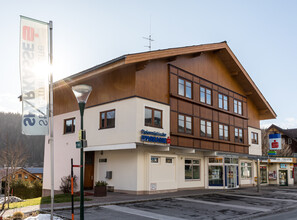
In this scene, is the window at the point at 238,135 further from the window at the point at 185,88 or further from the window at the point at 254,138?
the window at the point at 185,88

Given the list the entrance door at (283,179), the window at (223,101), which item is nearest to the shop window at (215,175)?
the window at (223,101)

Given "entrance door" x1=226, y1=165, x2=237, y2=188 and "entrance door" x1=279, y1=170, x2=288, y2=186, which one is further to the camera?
"entrance door" x1=279, y1=170, x2=288, y2=186

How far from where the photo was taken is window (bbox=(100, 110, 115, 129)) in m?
20.7

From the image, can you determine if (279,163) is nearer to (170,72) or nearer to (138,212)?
(170,72)

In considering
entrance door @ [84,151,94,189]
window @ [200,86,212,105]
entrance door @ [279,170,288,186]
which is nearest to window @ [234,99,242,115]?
window @ [200,86,212,105]

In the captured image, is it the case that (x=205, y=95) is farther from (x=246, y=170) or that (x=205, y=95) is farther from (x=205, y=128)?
(x=246, y=170)

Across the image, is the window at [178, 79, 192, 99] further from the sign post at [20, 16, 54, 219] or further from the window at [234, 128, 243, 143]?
the sign post at [20, 16, 54, 219]

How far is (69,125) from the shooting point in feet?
82.1

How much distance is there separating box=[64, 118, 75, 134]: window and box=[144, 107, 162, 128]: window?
740 cm

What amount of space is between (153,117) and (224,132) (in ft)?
31.2

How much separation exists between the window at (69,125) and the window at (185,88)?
8626 mm

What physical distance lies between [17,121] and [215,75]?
81099 millimetres

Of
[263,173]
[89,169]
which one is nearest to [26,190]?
[89,169]

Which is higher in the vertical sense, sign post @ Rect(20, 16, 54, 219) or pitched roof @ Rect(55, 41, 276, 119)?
pitched roof @ Rect(55, 41, 276, 119)
